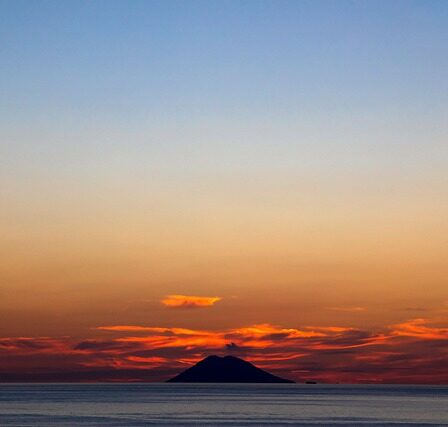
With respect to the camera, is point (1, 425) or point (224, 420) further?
point (224, 420)

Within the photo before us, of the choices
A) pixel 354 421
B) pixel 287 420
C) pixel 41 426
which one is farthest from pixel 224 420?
pixel 41 426

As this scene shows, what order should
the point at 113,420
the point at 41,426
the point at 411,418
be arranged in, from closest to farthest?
the point at 41,426 → the point at 113,420 → the point at 411,418

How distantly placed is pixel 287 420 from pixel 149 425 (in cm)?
2050

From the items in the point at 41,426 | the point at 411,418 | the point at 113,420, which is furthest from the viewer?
the point at 411,418

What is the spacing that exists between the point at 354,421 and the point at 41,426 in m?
38.9

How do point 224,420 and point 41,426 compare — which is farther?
point 224,420

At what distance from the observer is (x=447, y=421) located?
11194 cm

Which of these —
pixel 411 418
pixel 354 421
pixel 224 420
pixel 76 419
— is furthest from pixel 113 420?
pixel 411 418

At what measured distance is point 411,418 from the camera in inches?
4791

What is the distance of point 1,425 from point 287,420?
3668 centimetres

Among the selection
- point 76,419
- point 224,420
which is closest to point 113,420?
point 76,419

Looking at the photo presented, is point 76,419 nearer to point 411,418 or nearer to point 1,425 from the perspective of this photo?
point 1,425

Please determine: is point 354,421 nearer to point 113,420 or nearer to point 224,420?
point 224,420

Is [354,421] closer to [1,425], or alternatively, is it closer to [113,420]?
[113,420]
